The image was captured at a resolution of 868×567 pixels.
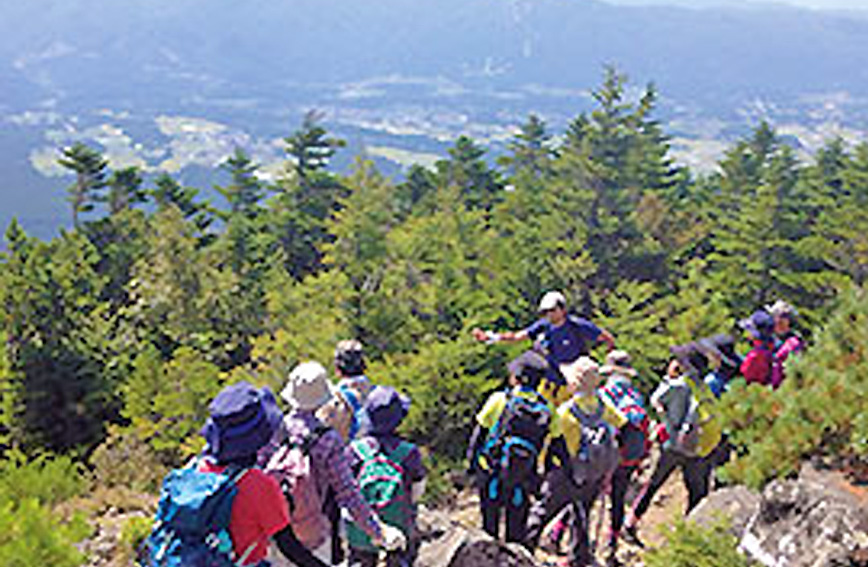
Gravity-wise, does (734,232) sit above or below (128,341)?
above

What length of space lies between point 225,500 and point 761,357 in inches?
257

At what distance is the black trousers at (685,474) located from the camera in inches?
282

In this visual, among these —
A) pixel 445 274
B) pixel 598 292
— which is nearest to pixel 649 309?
pixel 598 292

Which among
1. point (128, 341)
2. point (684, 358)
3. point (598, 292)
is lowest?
point (128, 341)

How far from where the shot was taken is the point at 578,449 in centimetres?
583

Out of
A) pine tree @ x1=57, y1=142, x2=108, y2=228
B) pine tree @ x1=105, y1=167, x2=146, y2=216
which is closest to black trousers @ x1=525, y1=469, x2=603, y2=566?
pine tree @ x1=105, y1=167, x2=146, y2=216

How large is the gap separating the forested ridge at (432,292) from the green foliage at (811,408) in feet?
0.07

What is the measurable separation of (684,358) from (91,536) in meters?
5.87

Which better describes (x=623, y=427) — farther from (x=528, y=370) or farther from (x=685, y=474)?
(x=528, y=370)

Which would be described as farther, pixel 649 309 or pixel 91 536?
pixel 649 309

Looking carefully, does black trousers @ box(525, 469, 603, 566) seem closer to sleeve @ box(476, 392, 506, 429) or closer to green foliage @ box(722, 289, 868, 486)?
sleeve @ box(476, 392, 506, 429)

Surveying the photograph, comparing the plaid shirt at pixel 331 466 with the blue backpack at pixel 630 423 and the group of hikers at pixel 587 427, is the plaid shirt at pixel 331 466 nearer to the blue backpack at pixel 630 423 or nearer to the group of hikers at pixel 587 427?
the group of hikers at pixel 587 427

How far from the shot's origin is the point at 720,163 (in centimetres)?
2972

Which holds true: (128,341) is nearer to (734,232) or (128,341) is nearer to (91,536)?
(91,536)
